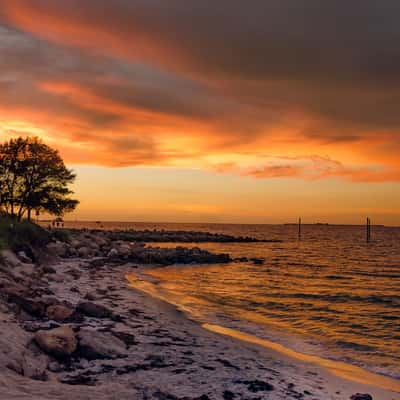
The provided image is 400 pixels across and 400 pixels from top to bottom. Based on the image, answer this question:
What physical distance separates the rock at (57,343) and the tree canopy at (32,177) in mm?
38430

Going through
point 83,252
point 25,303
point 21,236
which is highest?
point 21,236

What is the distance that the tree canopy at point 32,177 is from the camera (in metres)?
44.1

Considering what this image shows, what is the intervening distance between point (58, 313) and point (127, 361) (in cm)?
329

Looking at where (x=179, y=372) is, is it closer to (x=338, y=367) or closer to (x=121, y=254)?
(x=338, y=367)

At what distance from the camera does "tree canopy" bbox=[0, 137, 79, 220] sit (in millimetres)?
44125

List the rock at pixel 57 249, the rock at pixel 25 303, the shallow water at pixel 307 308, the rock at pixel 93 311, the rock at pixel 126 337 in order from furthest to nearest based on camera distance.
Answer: the rock at pixel 57 249, the shallow water at pixel 307 308, the rock at pixel 93 311, the rock at pixel 25 303, the rock at pixel 126 337

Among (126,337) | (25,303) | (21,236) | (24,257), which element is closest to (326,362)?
(126,337)

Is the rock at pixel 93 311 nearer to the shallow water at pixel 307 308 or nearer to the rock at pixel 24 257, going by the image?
the shallow water at pixel 307 308

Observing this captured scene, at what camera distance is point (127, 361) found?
27.3 ft

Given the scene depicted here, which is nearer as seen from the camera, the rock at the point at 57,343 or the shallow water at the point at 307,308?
the rock at the point at 57,343

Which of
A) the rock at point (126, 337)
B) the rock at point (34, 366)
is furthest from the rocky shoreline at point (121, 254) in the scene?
the rock at point (34, 366)

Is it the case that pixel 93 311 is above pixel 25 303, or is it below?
below

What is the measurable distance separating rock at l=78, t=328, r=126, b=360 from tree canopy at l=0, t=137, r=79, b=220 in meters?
38.2

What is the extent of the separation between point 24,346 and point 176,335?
4.25m
